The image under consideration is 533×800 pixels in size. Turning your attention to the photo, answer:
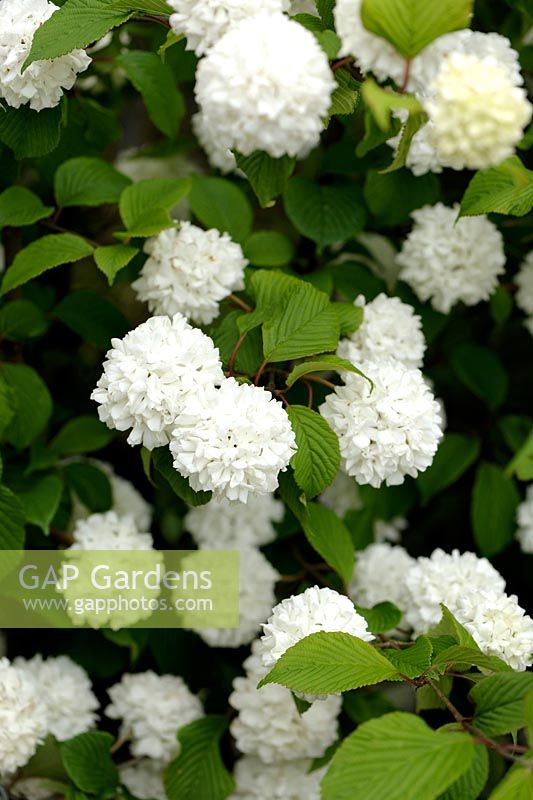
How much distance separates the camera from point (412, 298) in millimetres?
1207

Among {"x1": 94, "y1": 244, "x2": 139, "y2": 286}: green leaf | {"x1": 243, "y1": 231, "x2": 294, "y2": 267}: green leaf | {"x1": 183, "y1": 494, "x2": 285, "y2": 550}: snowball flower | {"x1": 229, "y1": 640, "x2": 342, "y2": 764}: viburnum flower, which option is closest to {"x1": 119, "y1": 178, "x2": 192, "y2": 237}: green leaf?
{"x1": 94, "y1": 244, "x2": 139, "y2": 286}: green leaf

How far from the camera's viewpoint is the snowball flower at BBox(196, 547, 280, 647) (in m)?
1.17

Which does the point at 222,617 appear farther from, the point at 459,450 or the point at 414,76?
the point at 414,76

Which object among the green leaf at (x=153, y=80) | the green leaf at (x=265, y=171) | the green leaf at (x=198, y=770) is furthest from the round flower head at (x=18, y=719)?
the green leaf at (x=153, y=80)

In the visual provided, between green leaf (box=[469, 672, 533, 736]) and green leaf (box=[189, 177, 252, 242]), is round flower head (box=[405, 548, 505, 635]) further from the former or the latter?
green leaf (box=[189, 177, 252, 242])

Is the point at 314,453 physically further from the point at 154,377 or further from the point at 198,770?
the point at 198,770

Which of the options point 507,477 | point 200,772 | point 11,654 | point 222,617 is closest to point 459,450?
point 507,477

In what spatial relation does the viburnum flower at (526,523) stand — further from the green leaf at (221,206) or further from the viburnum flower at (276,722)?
the green leaf at (221,206)

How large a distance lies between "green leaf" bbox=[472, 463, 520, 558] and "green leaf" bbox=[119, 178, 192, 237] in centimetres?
62

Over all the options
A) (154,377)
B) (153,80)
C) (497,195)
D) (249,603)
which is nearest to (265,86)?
(154,377)

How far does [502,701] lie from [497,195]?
1.66 feet

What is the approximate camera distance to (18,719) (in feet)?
3.39

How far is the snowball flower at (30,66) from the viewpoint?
2.89 ft

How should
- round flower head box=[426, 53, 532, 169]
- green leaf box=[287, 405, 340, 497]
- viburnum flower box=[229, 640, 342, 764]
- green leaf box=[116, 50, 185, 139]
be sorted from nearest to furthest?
round flower head box=[426, 53, 532, 169]
green leaf box=[287, 405, 340, 497]
viburnum flower box=[229, 640, 342, 764]
green leaf box=[116, 50, 185, 139]
